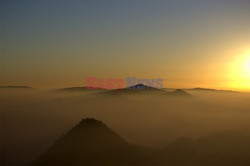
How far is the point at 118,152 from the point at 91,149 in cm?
960

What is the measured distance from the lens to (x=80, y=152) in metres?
78.6

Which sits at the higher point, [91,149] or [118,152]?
[91,149]

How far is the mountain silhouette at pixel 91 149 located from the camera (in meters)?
75.9

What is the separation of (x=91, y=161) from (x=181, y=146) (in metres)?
37.8

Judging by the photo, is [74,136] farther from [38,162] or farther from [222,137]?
[222,137]

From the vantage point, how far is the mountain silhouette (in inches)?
2987

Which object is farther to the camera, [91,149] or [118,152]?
[91,149]

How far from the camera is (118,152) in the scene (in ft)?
259

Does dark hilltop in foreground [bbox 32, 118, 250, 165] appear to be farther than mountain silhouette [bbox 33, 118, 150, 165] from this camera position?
Yes

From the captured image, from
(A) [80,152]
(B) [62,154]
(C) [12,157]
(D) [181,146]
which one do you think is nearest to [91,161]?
(A) [80,152]

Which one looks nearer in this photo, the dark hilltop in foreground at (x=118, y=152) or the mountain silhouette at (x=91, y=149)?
the mountain silhouette at (x=91, y=149)

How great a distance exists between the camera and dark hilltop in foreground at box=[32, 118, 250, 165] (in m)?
76.4

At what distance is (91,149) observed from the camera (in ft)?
263

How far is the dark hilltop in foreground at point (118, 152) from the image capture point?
3009 inches
